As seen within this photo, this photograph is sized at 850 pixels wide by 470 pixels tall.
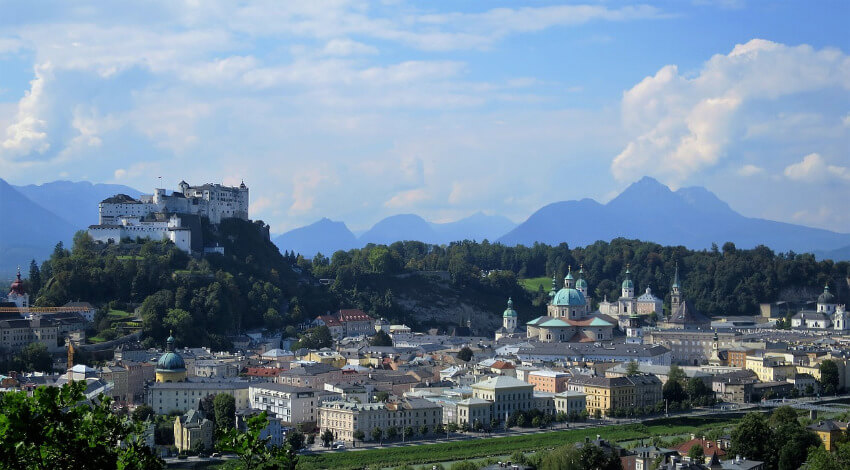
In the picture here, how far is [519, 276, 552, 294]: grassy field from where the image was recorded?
9600 centimetres

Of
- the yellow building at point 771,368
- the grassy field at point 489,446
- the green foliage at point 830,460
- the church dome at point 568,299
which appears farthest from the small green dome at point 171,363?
the church dome at point 568,299

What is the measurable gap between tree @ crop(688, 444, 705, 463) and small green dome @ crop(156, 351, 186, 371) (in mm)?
21953

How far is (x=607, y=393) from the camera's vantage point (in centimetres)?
4859

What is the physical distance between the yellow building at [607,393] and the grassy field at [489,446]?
2.92 meters

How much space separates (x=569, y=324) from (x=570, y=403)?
2436 centimetres

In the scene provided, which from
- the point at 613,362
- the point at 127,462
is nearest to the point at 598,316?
the point at 613,362

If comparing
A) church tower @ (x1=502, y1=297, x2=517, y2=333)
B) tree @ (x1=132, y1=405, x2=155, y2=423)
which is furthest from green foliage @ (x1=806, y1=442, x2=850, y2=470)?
church tower @ (x1=502, y1=297, x2=517, y2=333)

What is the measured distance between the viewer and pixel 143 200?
235ft

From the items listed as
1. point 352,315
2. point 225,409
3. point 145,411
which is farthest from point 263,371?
point 352,315

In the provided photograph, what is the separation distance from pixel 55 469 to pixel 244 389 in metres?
36.8

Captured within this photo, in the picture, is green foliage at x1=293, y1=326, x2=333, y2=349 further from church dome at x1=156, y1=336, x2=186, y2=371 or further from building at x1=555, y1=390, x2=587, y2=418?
building at x1=555, y1=390, x2=587, y2=418

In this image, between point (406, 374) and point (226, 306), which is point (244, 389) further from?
point (226, 306)

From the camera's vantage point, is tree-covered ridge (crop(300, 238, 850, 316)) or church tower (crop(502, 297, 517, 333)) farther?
tree-covered ridge (crop(300, 238, 850, 316))

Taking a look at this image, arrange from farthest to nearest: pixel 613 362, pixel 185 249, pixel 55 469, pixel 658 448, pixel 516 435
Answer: pixel 185 249 → pixel 613 362 → pixel 516 435 → pixel 658 448 → pixel 55 469
